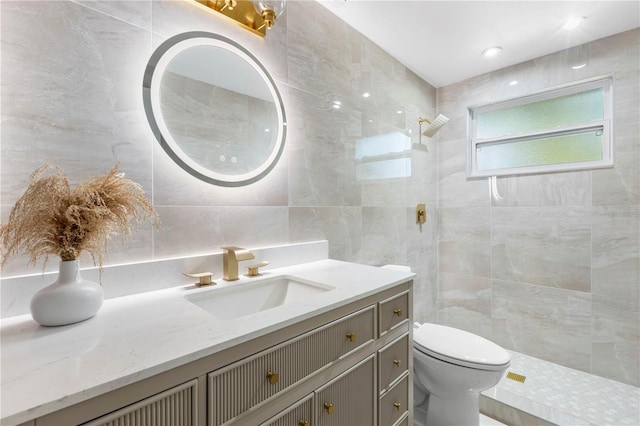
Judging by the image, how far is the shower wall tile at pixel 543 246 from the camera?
2.04 metres

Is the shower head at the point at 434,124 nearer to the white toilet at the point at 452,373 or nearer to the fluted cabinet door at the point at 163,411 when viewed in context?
the white toilet at the point at 452,373

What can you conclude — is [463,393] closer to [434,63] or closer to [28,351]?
[28,351]

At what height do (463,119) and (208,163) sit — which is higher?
(463,119)

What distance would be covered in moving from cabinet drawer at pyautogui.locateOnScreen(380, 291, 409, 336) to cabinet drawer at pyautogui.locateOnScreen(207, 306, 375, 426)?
111mm

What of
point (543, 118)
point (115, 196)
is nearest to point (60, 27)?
point (115, 196)

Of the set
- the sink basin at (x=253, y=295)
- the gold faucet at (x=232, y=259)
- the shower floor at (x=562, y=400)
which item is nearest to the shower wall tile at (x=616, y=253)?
the shower floor at (x=562, y=400)

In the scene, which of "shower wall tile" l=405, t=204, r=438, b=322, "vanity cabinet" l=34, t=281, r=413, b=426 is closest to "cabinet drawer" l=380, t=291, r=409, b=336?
"vanity cabinet" l=34, t=281, r=413, b=426

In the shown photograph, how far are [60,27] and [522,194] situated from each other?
9.26ft

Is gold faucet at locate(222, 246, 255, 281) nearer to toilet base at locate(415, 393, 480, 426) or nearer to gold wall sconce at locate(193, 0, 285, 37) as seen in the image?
gold wall sconce at locate(193, 0, 285, 37)

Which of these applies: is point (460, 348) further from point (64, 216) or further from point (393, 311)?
point (64, 216)

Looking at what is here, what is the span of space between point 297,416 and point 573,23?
264cm

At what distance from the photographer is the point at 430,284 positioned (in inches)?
103

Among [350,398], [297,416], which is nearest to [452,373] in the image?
[350,398]

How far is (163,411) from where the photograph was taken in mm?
548
